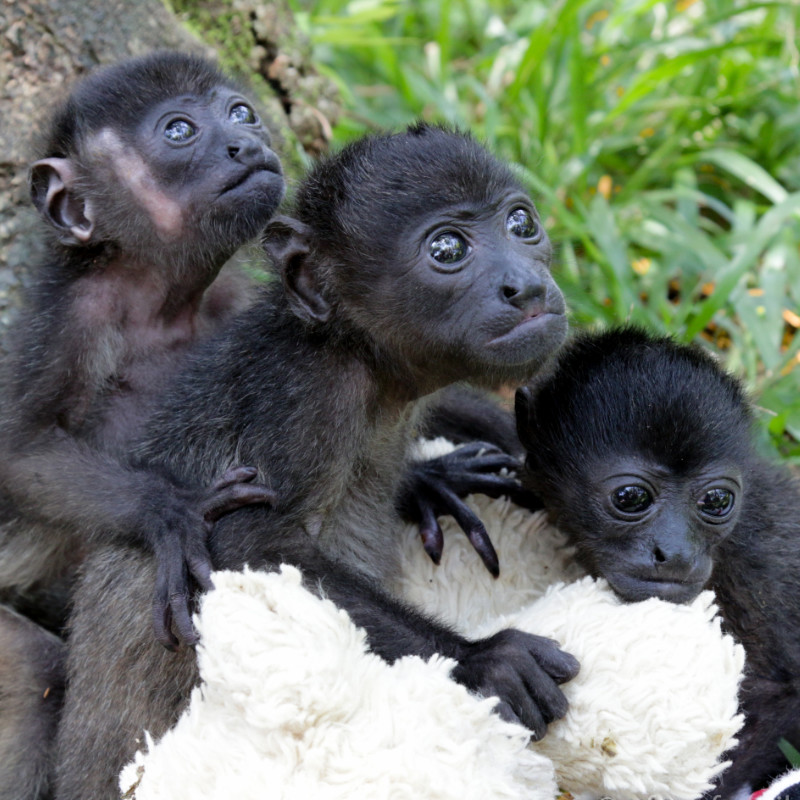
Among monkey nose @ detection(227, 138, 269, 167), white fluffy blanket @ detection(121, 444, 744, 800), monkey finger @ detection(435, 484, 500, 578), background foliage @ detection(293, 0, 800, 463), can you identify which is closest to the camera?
white fluffy blanket @ detection(121, 444, 744, 800)

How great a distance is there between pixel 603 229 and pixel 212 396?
2.22 meters

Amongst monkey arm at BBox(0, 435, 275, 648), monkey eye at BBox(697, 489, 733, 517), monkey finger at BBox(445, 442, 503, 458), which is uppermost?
monkey eye at BBox(697, 489, 733, 517)

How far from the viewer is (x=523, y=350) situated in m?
2.49

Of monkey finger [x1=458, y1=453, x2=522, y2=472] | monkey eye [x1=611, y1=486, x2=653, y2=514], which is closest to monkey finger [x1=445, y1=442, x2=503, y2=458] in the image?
monkey finger [x1=458, y1=453, x2=522, y2=472]

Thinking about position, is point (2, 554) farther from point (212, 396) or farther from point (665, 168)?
point (665, 168)

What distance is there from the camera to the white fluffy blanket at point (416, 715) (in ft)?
6.54

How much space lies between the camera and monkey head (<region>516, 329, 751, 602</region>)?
255 cm

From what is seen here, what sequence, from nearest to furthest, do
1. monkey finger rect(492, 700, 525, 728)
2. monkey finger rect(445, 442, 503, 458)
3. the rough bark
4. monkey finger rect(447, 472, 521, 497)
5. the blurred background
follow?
monkey finger rect(492, 700, 525, 728)
monkey finger rect(447, 472, 521, 497)
monkey finger rect(445, 442, 503, 458)
the rough bark
the blurred background

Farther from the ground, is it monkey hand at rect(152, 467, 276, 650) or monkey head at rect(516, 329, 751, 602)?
monkey head at rect(516, 329, 751, 602)

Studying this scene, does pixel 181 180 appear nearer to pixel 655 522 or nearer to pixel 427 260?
pixel 427 260

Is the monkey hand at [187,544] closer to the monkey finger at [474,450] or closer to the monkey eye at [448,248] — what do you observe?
the monkey eye at [448,248]

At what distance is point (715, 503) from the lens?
103 inches

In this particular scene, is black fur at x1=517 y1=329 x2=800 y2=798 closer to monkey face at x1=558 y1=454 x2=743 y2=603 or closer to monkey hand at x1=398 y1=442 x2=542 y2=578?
monkey face at x1=558 y1=454 x2=743 y2=603

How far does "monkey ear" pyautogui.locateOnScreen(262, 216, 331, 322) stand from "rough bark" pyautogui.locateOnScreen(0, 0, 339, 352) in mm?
1146
